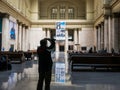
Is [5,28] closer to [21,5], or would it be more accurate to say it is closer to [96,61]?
[21,5]

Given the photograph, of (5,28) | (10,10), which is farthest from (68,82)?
(10,10)

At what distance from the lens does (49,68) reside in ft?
19.1

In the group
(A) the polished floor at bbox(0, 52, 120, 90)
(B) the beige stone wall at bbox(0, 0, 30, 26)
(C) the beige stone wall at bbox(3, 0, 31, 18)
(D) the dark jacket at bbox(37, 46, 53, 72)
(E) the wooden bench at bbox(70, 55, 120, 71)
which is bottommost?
(A) the polished floor at bbox(0, 52, 120, 90)

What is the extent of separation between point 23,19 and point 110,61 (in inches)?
1241

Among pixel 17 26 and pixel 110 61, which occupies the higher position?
pixel 17 26

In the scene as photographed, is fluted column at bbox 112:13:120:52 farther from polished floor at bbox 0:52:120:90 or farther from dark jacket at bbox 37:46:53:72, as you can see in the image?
dark jacket at bbox 37:46:53:72

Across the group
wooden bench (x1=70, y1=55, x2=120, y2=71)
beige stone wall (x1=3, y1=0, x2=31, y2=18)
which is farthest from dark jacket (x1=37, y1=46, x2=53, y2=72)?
beige stone wall (x1=3, y1=0, x2=31, y2=18)

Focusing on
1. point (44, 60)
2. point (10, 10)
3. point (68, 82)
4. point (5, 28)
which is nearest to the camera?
point (44, 60)

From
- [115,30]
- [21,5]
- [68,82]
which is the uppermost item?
[21,5]

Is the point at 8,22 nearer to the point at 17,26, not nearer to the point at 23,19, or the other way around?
the point at 17,26

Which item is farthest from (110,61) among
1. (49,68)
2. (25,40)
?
(25,40)

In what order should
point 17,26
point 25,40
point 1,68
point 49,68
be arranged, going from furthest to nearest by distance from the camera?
point 25,40, point 17,26, point 1,68, point 49,68

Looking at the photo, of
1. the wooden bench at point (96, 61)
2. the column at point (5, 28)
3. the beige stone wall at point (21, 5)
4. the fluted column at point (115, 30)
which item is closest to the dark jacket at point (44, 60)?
the wooden bench at point (96, 61)

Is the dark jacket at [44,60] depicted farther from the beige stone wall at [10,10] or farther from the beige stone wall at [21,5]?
the beige stone wall at [21,5]
